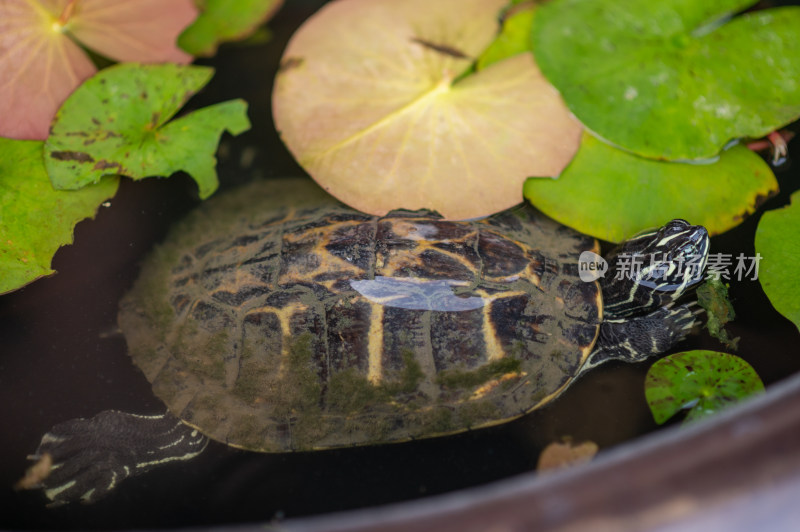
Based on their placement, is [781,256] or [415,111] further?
[415,111]

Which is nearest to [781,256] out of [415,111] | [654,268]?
[654,268]

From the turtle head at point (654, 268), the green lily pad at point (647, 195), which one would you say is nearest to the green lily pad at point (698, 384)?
the turtle head at point (654, 268)

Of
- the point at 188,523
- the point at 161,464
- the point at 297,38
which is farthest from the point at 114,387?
the point at 297,38

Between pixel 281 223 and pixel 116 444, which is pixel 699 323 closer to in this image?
pixel 281 223

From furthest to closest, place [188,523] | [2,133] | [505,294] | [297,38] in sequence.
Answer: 1. [297,38]
2. [2,133]
3. [505,294]
4. [188,523]

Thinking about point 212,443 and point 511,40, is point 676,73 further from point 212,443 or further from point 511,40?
point 212,443

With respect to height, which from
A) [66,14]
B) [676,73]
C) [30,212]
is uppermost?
[66,14]

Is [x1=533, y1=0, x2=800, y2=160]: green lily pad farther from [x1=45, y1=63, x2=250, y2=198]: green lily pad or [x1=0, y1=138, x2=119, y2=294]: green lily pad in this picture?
[x1=0, y1=138, x2=119, y2=294]: green lily pad
